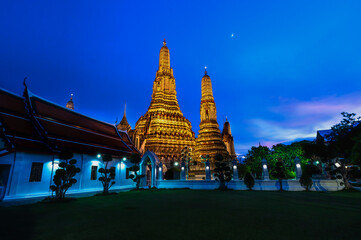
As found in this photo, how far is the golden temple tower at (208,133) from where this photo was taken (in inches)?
1470

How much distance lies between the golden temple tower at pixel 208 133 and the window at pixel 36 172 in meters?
27.5

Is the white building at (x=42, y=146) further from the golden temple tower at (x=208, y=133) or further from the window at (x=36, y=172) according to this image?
the golden temple tower at (x=208, y=133)

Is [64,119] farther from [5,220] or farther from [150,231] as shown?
[150,231]

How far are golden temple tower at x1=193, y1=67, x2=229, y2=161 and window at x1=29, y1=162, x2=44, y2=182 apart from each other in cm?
2749

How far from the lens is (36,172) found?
15.1 metres

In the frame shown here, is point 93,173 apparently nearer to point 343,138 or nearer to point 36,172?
point 36,172

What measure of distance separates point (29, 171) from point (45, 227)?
11913 millimetres

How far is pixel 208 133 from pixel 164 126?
444 inches

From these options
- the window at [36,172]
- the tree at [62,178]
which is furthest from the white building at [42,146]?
the tree at [62,178]

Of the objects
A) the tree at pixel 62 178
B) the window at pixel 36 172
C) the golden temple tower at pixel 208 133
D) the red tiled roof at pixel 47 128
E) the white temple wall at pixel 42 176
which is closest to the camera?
the tree at pixel 62 178

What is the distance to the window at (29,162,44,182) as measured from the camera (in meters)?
14.8

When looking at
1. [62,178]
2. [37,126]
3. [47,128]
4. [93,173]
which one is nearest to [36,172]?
[47,128]

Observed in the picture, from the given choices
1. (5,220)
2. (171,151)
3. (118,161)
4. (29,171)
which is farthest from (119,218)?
(171,151)

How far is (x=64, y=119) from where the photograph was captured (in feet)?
69.3
